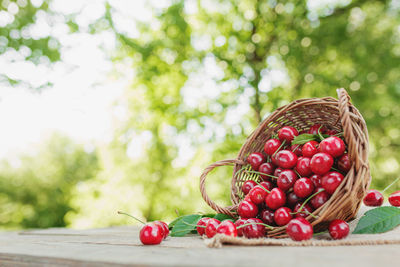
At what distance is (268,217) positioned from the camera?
1067mm

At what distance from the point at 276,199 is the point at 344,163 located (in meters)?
0.24

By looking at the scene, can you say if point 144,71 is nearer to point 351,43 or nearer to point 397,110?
point 351,43

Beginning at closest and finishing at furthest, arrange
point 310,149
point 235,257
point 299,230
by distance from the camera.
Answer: point 235,257 → point 299,230 → point 310,149

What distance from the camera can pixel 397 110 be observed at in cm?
428

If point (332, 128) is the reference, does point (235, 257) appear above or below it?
below

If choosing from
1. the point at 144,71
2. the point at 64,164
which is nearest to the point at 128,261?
the point at 144,71

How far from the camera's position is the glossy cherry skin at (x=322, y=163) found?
37.2 inches

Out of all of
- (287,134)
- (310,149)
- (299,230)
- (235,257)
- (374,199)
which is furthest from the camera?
(374,199)

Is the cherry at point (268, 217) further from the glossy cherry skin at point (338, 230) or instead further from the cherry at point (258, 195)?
the glossy cherry skin at point (338, 230)

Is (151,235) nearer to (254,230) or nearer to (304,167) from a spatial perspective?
(254,230)

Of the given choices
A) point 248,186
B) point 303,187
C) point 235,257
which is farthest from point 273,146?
point 235,257

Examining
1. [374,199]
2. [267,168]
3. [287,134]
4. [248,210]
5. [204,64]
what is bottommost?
[374,199]

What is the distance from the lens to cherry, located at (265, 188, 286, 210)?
102cm

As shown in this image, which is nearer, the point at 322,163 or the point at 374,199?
the point at 322,163
